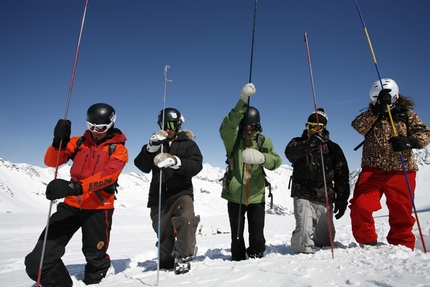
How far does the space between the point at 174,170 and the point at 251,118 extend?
1.59 m

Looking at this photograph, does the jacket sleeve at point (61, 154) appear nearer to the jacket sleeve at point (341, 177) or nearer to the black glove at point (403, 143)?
the jacket sleeve at point (341, 177)

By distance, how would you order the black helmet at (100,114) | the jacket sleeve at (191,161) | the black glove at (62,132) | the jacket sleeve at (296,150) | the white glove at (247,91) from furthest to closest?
the jacket sleeve at (296,150), the white glove at (247,91), the jacket sleeve at (191,161), the black helmet at (100,114), the black glove at (62,132)

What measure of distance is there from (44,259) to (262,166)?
129 inches

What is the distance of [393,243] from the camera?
153 inches

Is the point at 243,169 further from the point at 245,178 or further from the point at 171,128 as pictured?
the point at 171,128

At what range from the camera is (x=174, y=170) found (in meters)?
4.02

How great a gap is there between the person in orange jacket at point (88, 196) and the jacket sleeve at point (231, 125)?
1584mm

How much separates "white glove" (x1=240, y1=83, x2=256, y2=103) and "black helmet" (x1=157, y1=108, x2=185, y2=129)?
1113 mm

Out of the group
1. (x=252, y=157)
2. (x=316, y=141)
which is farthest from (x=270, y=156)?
(x=316, y=141)

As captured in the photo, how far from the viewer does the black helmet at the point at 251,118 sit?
4492mm

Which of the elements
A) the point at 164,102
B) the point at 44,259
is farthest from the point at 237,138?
the point at 44,259

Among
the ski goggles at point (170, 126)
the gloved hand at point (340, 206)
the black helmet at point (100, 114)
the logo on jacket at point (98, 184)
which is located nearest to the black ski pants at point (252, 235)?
the gloved hand at point (340, 206)

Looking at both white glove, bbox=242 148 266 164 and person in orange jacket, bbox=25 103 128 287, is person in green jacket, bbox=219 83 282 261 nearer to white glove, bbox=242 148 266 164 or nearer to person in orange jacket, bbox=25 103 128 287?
white glove, bbox=242 148 266 164

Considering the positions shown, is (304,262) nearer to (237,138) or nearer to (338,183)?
(338,183)
